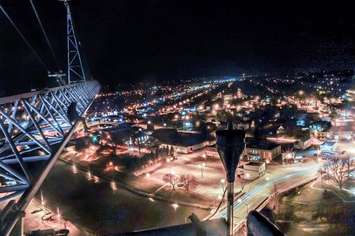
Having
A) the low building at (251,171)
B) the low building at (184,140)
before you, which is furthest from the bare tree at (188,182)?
the low building at (184,140)

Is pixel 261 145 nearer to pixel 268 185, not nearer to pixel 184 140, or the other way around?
pixel 268 185

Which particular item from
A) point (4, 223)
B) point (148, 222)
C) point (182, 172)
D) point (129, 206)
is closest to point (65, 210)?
point (129, 206)

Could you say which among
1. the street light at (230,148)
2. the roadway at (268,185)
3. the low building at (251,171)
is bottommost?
the roadway at (268,185)

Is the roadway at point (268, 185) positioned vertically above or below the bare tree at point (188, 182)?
above

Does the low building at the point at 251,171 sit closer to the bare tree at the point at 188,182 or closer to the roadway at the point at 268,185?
the roadway at the point at 268,185

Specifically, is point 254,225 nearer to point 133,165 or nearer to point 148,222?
point 148,222

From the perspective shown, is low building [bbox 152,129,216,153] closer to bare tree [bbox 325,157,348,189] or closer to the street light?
A: bare tree [bbox 325,157,348,189]

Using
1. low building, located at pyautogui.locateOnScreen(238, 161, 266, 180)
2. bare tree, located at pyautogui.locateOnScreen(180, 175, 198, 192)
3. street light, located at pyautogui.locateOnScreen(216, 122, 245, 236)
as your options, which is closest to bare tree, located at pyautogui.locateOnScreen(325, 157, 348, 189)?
low building, located at pyautogui.locateOnScreen(238, 161, 266, 180)
